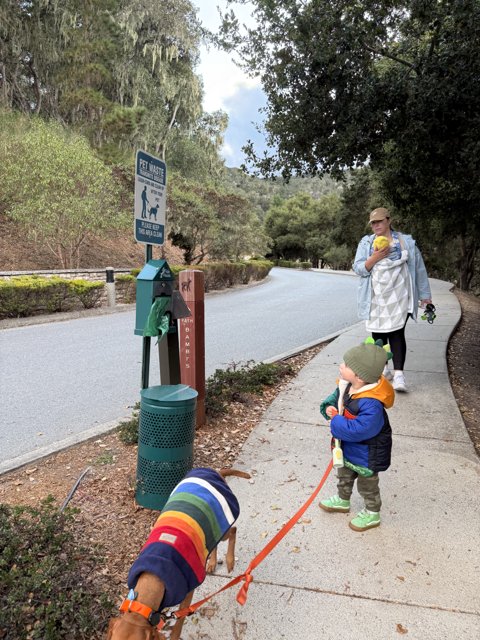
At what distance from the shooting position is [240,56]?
6629 millimetres

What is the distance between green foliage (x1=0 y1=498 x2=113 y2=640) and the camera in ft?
6.29

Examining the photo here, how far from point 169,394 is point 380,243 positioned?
2.70m

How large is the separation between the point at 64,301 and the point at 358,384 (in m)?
10.5

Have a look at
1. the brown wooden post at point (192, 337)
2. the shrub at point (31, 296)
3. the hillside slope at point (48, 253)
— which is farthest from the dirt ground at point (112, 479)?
the hillside slope at point (48, 253)

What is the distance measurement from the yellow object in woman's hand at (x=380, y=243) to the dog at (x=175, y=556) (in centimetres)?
322

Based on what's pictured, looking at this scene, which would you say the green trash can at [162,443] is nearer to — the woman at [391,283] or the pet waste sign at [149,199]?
the pet waste sign at [149,199]

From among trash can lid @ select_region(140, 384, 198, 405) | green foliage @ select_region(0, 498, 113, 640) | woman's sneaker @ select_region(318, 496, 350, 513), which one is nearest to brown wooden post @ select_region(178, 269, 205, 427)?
trash can lid @ select_region(140, 384, 198, 405)

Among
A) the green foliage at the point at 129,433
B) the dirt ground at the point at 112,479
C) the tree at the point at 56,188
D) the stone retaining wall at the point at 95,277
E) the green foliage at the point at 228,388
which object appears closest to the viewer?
the dirt ground at the point at 112,479

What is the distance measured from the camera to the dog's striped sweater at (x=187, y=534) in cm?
160

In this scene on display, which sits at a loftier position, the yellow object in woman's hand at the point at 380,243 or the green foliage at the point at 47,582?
the yellow object in woman's hand at the point at 380,243

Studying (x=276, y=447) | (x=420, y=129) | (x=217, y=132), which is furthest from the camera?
(x=217, y=132)

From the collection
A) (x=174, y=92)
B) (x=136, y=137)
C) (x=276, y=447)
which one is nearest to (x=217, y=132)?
(x=174, y=92)

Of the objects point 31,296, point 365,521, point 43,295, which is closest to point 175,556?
point 365,521

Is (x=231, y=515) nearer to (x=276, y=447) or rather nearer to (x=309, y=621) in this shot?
(x=309, y=621)
